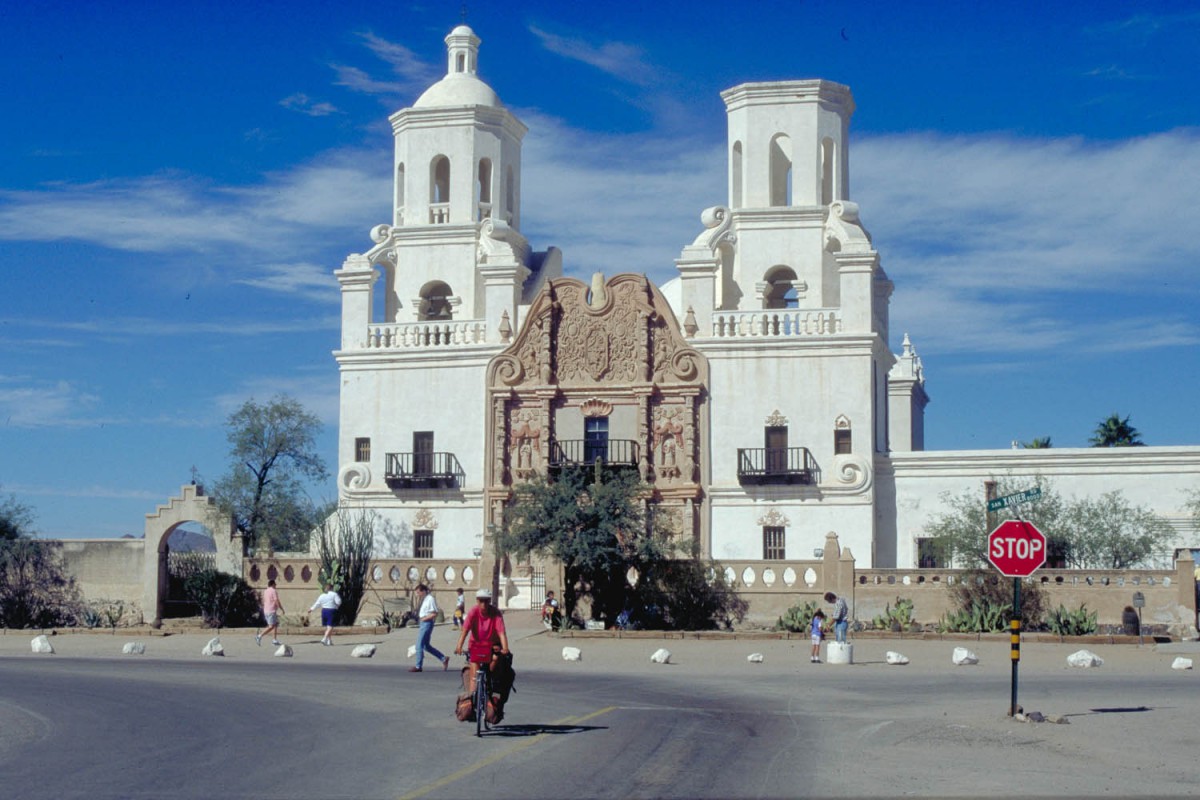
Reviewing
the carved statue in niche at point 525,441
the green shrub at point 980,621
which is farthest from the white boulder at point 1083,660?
the carved statue in niche at point 525,441

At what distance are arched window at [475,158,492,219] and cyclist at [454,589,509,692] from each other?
36234 mm

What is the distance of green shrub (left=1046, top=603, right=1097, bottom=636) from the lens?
37350 mm

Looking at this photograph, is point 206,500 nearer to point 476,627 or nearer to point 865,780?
point 476,627

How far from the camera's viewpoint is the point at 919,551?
47.0m

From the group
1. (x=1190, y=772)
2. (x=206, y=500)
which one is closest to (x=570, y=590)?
(x=206, y=500)

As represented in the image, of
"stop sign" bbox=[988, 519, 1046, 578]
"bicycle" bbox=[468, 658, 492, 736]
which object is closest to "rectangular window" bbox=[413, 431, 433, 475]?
"stop sign" bbox=[988, 519, 1046, 578]

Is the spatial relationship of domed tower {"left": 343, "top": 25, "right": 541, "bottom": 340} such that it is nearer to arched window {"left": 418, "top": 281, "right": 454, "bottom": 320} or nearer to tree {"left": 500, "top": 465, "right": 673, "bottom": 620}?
arched window {"left": 418, "top": 281, "right": 454, "bottom": 320}

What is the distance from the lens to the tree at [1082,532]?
43.0m

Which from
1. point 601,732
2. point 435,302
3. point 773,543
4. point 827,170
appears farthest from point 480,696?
point 435,302

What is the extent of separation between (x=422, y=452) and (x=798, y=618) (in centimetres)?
1608

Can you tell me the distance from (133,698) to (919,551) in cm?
3037

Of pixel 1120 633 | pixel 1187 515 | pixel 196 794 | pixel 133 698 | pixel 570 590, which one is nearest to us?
pixel 196 794

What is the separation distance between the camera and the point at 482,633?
17.0 m

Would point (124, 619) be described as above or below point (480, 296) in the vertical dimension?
below
